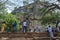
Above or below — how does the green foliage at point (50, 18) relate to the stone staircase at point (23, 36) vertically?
above

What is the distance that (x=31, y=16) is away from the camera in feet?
88.4

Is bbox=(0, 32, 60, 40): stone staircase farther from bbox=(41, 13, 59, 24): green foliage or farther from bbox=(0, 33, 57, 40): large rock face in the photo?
bbox=(41, 13, 59, 24): green foliage

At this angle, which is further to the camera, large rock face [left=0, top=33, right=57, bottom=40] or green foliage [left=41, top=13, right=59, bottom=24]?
green foliage [left=41, top=13, right=59, bottom=24]

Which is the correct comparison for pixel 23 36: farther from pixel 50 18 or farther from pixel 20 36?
pixel 50 18

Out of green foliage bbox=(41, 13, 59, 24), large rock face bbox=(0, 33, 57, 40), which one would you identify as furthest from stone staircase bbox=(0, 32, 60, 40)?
green foliage bbox=(41, 13, 59, 24)

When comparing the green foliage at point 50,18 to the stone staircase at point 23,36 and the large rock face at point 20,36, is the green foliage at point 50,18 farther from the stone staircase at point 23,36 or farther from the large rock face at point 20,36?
the large rock face at point 20,36

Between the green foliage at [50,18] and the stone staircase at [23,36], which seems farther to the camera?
the green foliage at [50,18]

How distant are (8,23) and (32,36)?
7.24m

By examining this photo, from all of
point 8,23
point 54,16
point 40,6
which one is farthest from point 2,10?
point 54,16

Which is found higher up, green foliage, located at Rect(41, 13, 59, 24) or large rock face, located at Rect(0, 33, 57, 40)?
green foliage, located at Rect(41, 13, 59, 24)

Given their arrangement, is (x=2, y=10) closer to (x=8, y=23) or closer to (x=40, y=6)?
(x=8, y=23)

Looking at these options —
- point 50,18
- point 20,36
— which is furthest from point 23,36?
point 50,18

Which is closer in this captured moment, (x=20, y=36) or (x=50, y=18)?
(x=20, y=36)

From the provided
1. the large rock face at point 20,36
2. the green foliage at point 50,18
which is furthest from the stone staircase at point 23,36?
the green foliage at point 50,18
